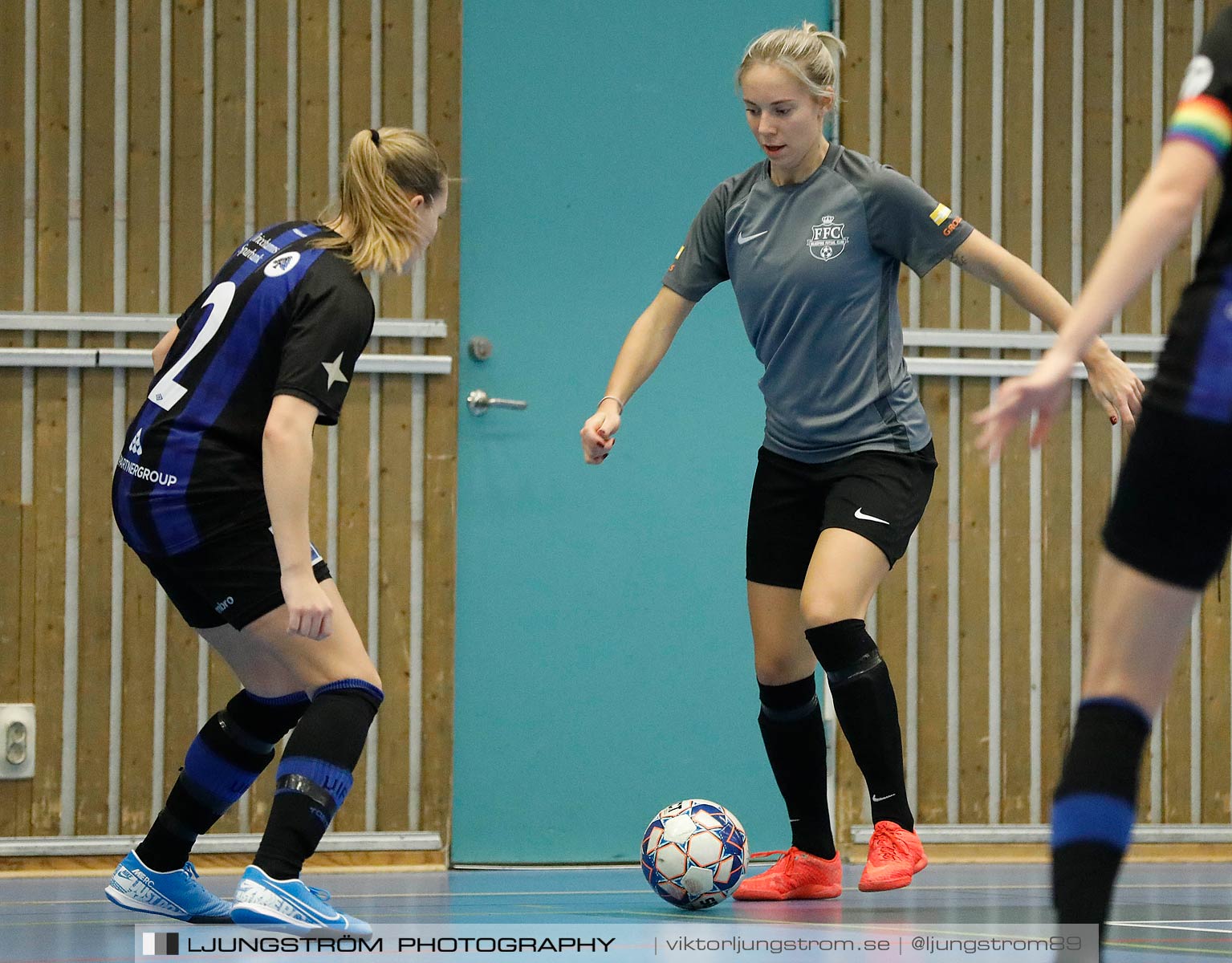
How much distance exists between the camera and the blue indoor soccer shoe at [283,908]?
9.50 ft

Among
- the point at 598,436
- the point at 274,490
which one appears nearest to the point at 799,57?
the point at 598,436

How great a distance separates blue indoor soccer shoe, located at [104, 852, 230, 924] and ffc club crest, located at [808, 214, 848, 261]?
2131mm

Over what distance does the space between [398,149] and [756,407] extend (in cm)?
278

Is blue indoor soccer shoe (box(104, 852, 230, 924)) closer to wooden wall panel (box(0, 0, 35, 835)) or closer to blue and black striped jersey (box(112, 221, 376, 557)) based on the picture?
blue and black striped jersey (box(112, 221, 376, 557))

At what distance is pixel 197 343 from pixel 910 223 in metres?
1.78

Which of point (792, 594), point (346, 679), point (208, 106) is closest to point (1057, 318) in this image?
point (792, 594)

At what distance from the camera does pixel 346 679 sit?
10.6ft

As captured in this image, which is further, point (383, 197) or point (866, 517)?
point (866, 517)

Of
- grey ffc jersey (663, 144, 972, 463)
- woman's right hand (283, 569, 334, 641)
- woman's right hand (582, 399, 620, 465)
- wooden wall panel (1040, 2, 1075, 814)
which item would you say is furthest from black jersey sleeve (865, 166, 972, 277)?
wooden wall panel (1040, 2, 1075, 814)

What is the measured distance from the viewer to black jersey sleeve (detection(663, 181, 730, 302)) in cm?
413

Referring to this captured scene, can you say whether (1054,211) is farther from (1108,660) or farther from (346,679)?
(1108,660)

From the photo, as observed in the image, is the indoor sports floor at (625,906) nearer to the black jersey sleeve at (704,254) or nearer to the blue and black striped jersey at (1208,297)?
the blue and black striped jersey at (1208,297)

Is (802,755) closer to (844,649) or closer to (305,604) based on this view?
(844,649)

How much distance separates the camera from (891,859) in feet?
11.5
